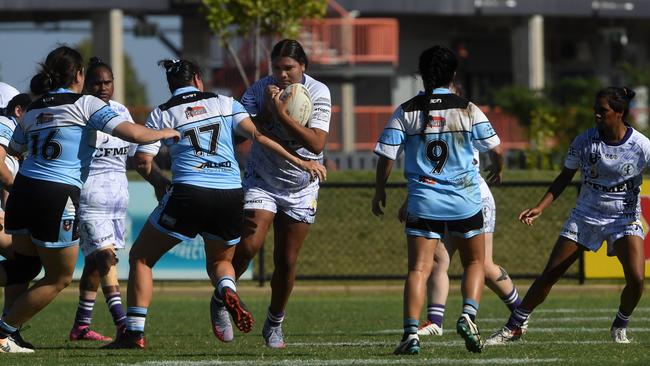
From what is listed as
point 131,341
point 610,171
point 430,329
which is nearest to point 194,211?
point 131,341

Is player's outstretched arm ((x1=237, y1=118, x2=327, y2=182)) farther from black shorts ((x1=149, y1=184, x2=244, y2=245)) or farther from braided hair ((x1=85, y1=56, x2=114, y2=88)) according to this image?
braided hair ((x1=85, y1=56, x2=114, y2=88))

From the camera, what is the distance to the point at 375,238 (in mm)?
20719

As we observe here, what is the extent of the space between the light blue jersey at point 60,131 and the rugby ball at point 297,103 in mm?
1197

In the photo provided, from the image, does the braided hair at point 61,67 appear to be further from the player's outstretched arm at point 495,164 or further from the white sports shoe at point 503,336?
the white sports shoe at point 503,336

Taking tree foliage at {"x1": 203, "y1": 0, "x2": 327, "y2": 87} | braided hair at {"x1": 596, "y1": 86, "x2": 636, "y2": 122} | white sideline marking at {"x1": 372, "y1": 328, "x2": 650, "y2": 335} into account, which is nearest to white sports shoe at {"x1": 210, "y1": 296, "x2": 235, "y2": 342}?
white sideline marking at {"x1": 372, "y1": 328, "x2": 650, "y2": 335}

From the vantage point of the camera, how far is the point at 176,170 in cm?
956

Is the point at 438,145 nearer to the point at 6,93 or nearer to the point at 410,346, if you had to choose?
the point at 410,346

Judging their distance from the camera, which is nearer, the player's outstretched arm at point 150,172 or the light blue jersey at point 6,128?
the player's outstretched arm at point 150,172

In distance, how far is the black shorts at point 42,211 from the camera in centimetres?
938

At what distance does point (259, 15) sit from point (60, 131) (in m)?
14.3

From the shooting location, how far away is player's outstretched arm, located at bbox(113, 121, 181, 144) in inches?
359

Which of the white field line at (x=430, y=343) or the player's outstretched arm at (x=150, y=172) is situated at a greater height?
the player's outstretched arm at (x=150, y=172)

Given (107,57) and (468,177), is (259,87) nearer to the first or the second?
(468,177)

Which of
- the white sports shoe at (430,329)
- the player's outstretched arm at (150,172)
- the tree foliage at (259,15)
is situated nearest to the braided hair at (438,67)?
the player's outstretched arm at (150,172)
